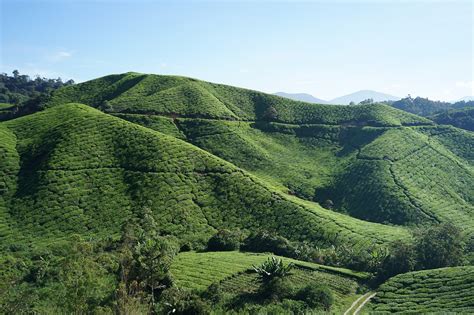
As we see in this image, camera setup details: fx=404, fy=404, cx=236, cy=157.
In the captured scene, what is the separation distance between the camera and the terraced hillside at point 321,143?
328 feet

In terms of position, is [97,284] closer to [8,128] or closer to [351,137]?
[8,128]

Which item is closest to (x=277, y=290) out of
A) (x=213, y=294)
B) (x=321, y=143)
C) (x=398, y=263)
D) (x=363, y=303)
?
(x=213, y=294)

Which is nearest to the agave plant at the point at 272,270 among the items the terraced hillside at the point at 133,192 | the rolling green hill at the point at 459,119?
the terraced hillside at the point at 133,192

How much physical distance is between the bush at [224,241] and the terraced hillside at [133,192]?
2.89m

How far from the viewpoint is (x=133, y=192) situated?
8456 centimetres

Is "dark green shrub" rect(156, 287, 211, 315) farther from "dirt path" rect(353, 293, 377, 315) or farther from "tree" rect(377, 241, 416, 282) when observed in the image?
"tree" rect(377, 241, 416, 282)

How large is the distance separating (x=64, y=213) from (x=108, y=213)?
8.27 m

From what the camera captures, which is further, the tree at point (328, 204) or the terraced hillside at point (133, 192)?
the tree at point (328, 204)

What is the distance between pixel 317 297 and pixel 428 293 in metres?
15.0

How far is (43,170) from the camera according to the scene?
293 feet

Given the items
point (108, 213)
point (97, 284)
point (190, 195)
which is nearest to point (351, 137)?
point (190, 195)

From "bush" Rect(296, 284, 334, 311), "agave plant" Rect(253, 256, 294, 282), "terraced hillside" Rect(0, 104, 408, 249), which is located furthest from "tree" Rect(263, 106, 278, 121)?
"bush" Rect(296, 284, 334, 311)

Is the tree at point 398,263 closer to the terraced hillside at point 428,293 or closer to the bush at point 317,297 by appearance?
the terraced hillside at point 428,293

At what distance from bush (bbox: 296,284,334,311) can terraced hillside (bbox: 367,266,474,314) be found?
575cm
